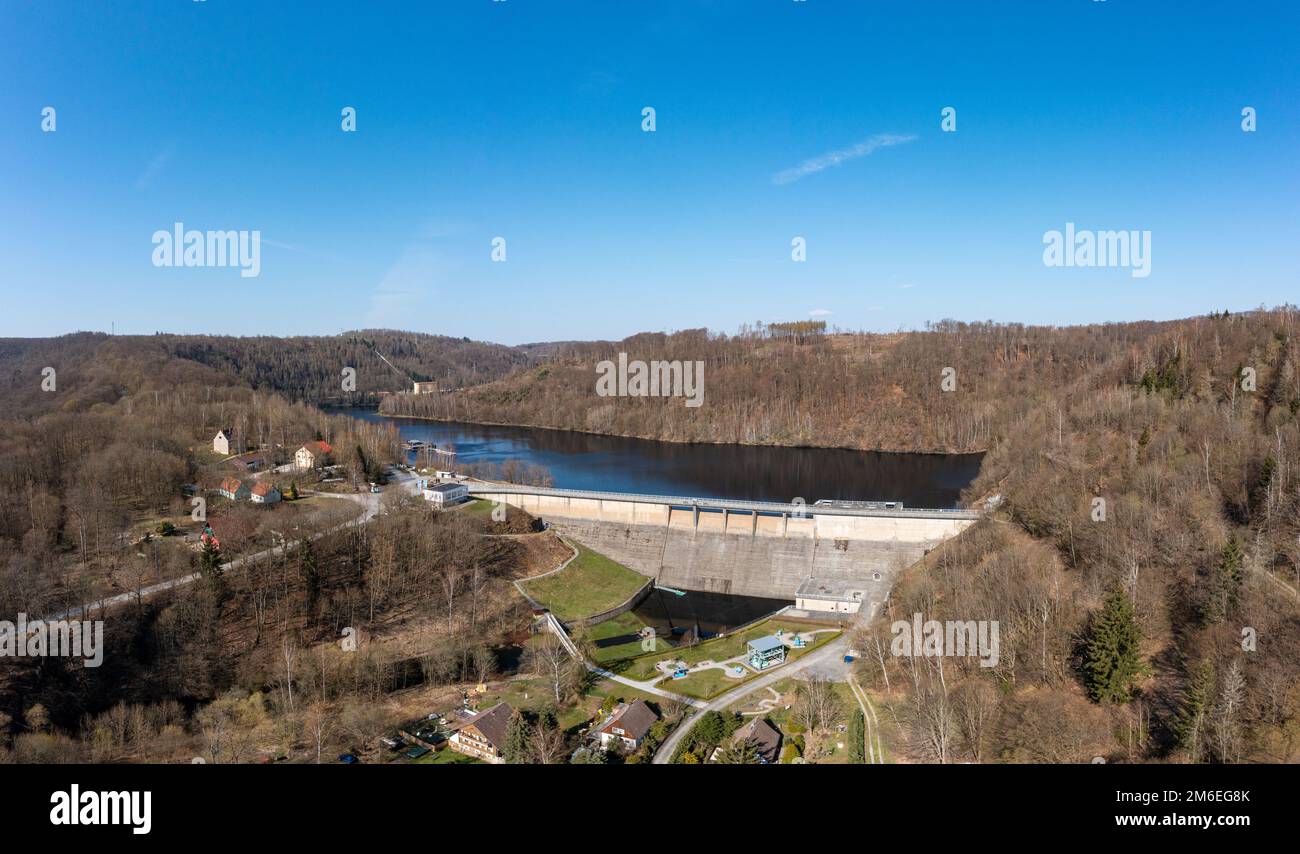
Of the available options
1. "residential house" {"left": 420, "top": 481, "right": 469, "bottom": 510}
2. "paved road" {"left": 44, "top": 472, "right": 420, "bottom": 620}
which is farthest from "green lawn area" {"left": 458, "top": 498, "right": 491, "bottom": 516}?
"paved road" {"left": 44, "top": 472, "right": 420, "bottom": 620}

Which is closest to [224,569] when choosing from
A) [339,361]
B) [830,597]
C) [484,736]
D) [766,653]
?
[484,736]

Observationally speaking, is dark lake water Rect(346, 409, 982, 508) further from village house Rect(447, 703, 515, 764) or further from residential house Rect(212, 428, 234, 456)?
village house Rect(447, 703, 515, 764)

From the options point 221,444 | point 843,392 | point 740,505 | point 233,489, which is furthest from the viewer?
point 843,392

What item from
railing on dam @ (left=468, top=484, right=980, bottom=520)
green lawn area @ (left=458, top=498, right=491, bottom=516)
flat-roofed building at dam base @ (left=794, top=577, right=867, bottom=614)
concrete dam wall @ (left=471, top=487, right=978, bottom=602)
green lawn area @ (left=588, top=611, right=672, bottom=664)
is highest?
railing on dam @ (left=468, top=484, right=980, bottom=520)

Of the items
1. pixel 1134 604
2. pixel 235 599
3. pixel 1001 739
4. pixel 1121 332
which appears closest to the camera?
pixel 1001 739

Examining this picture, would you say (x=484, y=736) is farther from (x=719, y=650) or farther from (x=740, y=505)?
(x=740, y=505)
